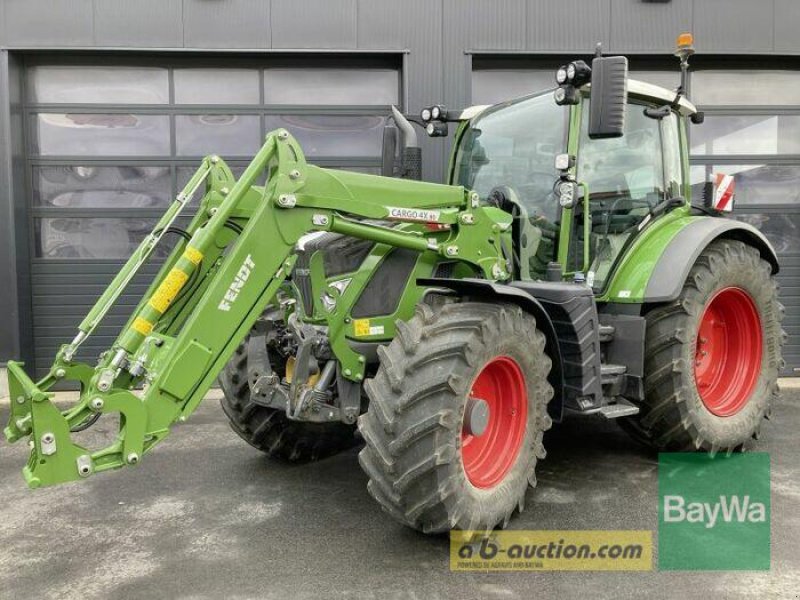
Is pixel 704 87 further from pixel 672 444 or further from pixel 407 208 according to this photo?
pixel 407 208

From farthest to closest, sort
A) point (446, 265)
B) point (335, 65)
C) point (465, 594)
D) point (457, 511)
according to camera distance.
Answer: point (335, 65), point (446, 265), point (457, 511), point (465, 594)

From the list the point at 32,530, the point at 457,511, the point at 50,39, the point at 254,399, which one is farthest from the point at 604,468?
the point at 50,39

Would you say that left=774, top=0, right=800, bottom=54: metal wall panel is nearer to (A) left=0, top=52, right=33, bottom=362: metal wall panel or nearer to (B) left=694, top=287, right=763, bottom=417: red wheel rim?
(B) left=694, top=287, right=763, bottom=417: red wheel rim

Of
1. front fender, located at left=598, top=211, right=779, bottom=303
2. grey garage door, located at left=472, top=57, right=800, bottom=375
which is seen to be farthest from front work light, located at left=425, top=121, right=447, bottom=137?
grey garage door, located at left=472, top=57, right=800, bottom=375

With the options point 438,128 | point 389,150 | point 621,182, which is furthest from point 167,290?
point 621,182

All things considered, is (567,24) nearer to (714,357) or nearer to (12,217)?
(714,357)

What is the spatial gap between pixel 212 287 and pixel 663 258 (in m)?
2.84

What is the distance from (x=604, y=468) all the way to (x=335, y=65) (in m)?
5.09

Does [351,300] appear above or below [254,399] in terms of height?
above

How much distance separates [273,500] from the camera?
12.8ft

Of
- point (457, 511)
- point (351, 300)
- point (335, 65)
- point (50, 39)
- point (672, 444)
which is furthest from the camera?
point (335, 65)

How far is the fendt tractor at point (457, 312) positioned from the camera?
116 inches

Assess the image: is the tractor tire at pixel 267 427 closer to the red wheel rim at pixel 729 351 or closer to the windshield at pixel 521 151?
the windshield at pixel 521 151

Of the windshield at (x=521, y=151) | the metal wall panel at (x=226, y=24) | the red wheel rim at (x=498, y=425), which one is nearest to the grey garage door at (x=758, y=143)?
the metal wall panel at (x=226, y=24)
